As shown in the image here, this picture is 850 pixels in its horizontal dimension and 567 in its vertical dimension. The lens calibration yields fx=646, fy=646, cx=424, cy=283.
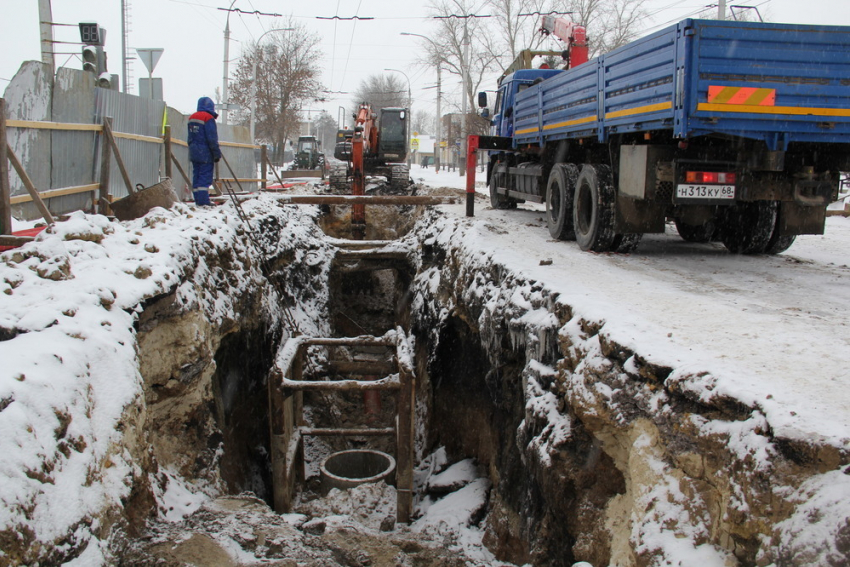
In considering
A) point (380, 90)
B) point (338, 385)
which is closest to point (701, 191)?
point (338, 385)

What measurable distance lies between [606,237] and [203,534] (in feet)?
18.3

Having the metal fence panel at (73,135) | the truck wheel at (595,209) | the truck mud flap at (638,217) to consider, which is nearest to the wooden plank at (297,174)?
the metal fence panel at (73,135)

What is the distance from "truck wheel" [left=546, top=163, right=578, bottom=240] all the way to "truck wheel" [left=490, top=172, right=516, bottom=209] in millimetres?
4433

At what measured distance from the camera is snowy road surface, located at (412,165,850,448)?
299 centimetres

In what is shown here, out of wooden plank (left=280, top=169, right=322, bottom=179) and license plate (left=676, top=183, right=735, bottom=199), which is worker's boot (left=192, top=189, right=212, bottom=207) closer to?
license plate (left=676, top=183, right=735, bottom=199)

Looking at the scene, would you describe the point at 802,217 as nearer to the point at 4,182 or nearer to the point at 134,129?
the point at 4,182

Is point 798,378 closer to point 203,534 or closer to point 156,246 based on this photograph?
point 203,534

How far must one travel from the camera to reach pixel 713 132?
6.09 metres

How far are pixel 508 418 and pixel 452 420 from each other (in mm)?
2371

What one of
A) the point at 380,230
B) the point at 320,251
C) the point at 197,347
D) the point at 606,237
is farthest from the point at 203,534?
the point at 380,230

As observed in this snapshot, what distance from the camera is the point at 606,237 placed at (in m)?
7.88

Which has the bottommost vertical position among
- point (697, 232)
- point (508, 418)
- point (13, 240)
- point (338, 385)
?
point (338, 385)

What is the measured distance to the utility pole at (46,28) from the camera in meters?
10.9

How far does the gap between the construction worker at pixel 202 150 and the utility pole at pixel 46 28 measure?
121 inches
